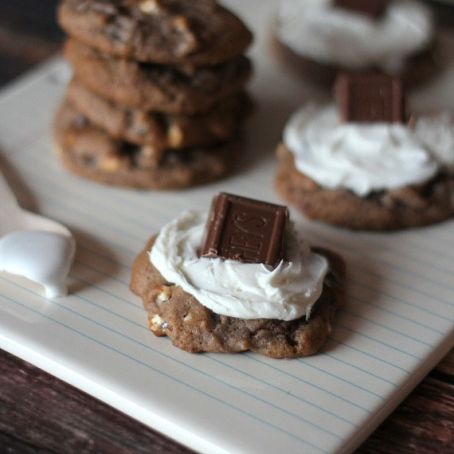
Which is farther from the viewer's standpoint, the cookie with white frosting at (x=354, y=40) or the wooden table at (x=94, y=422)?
the cookie with white frosting at (x=354, y=40)

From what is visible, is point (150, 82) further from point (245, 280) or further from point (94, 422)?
point (94, 422)

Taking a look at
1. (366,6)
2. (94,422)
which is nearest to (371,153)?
(366,6)

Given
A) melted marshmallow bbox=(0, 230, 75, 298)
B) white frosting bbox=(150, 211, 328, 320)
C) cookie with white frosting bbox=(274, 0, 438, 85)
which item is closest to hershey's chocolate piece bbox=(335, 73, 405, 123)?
cookie with white frosting bbox=(274, 0, 438, 85)

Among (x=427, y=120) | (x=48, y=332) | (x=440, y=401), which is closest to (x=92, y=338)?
(x=48, y=332)

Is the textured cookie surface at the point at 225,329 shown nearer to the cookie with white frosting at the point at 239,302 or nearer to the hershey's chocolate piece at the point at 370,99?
the cookie with white frosting at the point at 239,302

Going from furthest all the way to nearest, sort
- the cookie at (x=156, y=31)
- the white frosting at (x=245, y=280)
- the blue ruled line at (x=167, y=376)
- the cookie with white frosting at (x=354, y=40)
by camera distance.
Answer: the cookie with white frosting at (x=354, y=40) < the cookie at (x=156, y=31) < the white frosting at (x=245, y=280) < the blue ruled line at (x=167, y=376)

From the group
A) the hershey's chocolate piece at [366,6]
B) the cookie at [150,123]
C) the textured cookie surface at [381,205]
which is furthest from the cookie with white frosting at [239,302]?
the hershey's chocolate piece at [366,6]

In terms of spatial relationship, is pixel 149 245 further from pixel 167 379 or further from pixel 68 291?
pixel 167 379

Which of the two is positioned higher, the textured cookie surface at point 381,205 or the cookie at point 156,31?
the cookie at point 156,31
